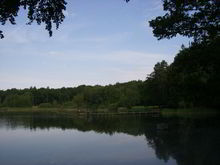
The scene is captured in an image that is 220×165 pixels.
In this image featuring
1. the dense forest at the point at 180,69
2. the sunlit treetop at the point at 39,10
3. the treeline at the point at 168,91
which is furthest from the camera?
the treeline at the point at 168,91

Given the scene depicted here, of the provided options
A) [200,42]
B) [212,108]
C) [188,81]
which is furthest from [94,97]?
[200,42]

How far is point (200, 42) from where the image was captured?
17.5m

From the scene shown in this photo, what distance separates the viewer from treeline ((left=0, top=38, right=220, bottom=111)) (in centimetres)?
1885

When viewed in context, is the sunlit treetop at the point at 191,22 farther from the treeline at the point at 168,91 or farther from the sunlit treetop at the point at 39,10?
the sunlit treetop at the point at 39,10

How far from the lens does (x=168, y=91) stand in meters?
69.6

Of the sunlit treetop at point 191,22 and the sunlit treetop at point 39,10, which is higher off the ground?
the sunlit treetop at point 191,22

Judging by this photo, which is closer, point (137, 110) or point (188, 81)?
point (188, 81)

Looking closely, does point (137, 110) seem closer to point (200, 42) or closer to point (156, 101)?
point (156, 101)

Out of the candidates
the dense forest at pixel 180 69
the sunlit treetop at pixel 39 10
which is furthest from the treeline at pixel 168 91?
the sunlit treetop at pixel 39 10

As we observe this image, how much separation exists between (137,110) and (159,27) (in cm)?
6069

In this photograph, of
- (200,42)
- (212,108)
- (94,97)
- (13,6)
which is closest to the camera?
(13,6)

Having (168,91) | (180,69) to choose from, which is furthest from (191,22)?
(168,91)

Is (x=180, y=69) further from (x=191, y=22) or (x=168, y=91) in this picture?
(x=168, y=91)

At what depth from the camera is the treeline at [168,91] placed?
1885 cm
